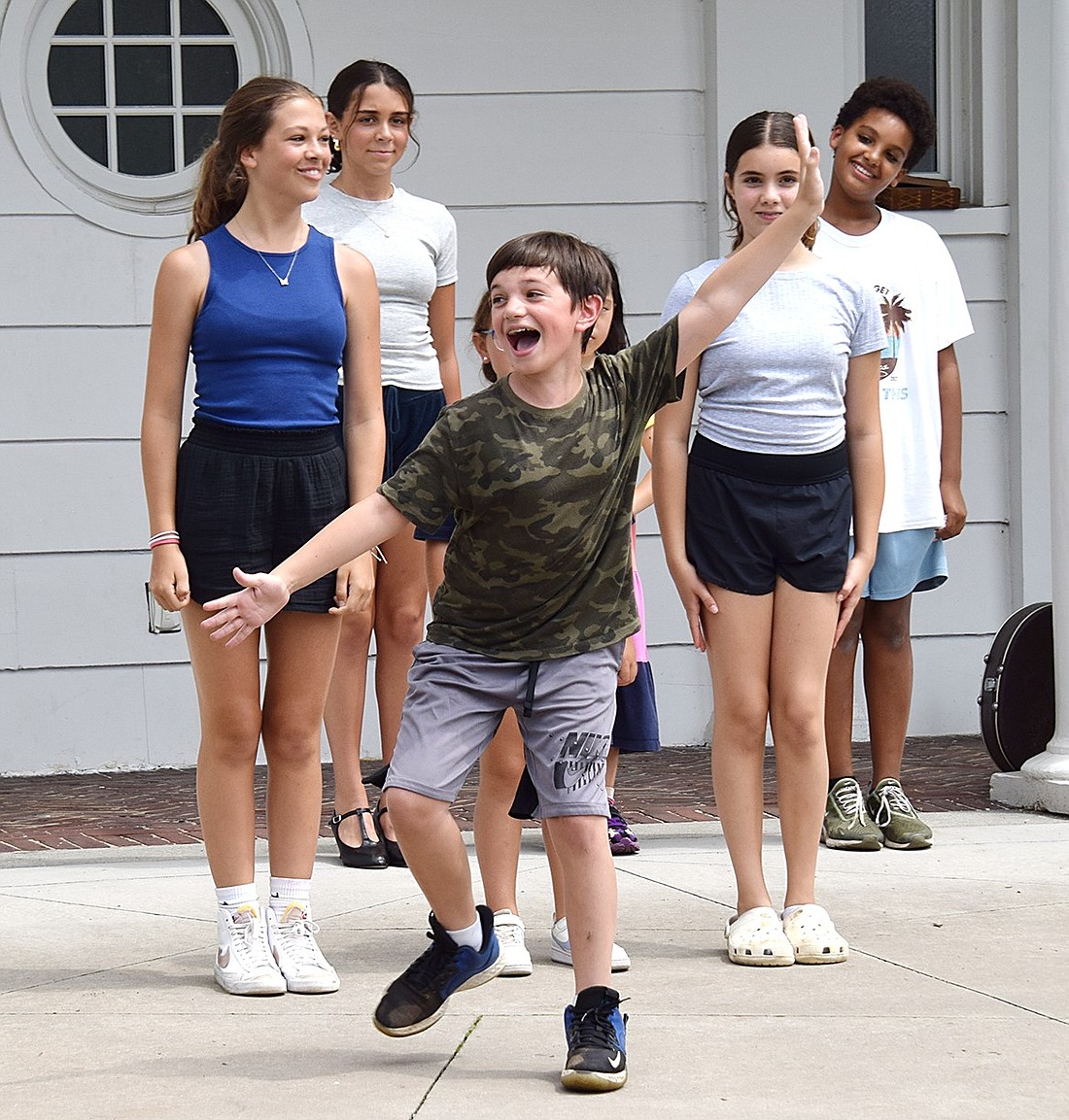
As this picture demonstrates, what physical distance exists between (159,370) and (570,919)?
1429 mm

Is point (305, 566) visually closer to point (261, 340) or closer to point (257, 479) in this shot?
point (257, 479)

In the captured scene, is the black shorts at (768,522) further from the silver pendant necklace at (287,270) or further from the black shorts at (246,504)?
the silver pendant necklace at (287,270)

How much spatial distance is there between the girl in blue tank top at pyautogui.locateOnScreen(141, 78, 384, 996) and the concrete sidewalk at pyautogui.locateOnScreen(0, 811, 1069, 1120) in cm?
27

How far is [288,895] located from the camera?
12.1ft

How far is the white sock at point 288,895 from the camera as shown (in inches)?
145

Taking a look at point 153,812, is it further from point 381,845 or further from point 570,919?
point 570,919

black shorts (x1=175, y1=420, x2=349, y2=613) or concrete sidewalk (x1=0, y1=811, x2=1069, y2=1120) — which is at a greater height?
black shorts (x1=175, y1=420, x2=349, y2=613)

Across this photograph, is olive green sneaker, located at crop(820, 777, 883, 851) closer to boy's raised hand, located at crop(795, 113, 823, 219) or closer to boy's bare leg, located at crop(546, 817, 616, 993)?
boy's bare leg, located at crop(546, 817, 616, 993)

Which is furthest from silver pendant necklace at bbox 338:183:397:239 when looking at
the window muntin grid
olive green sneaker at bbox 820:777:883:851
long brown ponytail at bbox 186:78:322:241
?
the window muntin grid

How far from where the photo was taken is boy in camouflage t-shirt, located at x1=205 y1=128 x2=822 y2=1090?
308 centimetres

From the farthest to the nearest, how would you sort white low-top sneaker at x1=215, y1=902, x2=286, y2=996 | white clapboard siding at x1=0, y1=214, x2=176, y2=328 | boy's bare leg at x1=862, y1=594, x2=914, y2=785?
white clapboard siding at x1=0, y1=214, x2=176, y2=328 < boy's bare leg at x1=862, y1=594, x2=914, y2=785 < white low-top sneaker at x1=215, y1=902, x2=286, y2=996

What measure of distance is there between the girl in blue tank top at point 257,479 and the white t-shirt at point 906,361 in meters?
1.84

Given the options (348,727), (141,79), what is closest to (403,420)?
(348,727)

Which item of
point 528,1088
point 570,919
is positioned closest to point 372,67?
point 570,919
